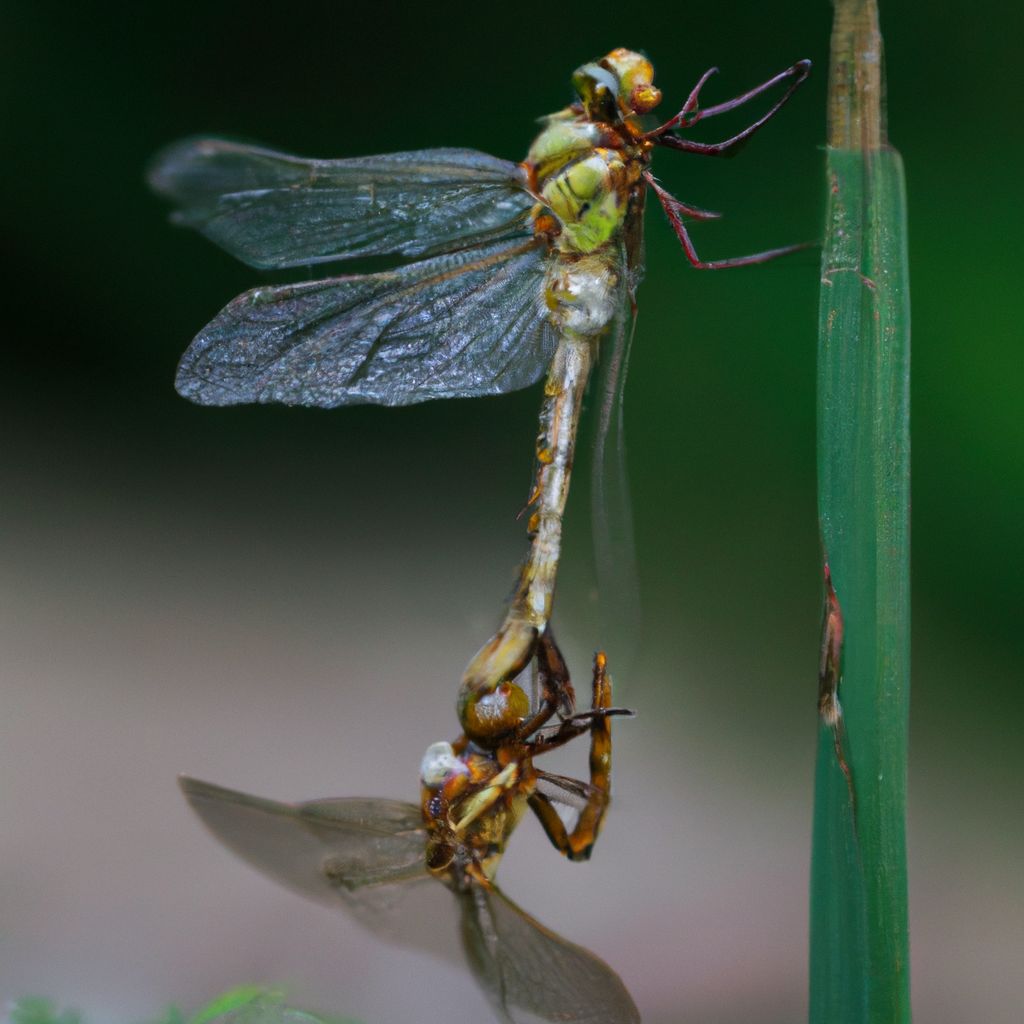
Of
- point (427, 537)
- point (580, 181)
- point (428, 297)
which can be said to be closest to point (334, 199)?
point (428, 297)

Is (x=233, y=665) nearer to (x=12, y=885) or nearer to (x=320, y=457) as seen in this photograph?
(x=320, y=457)

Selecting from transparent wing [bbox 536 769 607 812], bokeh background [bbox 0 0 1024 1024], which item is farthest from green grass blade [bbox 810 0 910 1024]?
bokeh background [bbox 0 0 1024 1024]

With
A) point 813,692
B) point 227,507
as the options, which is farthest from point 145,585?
point 813,692

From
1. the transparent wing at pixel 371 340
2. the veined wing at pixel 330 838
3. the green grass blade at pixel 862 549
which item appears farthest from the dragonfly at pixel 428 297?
the green grass blade at pixel 862 549

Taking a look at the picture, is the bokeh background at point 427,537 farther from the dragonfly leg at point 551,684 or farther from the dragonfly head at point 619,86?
the dragonfly head at point 619,86

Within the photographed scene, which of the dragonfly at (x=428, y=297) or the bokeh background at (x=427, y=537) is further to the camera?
the bokeh background at (x=427, y=537)
